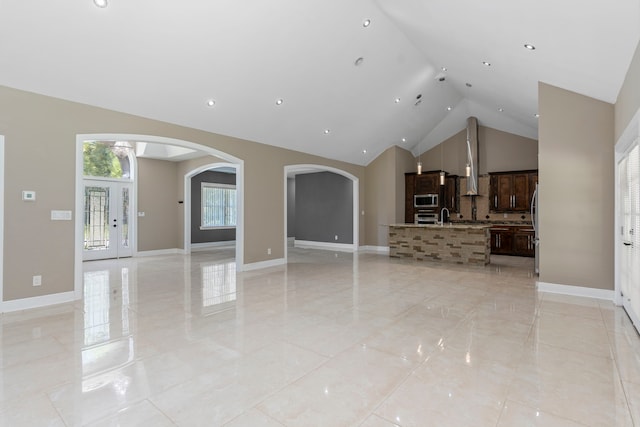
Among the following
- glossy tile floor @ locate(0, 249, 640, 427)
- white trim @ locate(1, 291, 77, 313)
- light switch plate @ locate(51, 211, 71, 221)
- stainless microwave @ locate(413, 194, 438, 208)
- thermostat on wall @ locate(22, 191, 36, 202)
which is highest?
stainless microwave @ locate(413, 194, 438, 208)

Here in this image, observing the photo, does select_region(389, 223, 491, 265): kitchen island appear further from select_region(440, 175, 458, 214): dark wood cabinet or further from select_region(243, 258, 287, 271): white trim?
select_region(243, 258, 287, 271): white trim

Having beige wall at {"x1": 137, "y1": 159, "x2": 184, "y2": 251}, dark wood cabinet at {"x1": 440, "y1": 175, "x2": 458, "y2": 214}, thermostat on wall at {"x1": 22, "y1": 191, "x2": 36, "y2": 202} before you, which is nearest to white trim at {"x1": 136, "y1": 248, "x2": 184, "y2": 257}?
beige wall at {"x1": 137, "y1": 159, "x2": 184, "y2": 251}

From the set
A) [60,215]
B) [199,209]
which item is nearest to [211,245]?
[199,209]

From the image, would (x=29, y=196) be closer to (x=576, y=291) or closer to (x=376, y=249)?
(x=576, y=291)

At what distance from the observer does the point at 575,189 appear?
→ 15.4ft

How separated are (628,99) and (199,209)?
1034 cm

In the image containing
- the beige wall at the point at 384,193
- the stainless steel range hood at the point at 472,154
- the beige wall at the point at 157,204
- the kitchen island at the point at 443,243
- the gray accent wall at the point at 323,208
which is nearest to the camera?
the kitchen island at the point at 443,243

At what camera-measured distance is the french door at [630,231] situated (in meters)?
3.33

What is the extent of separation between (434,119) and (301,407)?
9.06 metres

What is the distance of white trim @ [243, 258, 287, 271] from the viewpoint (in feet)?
22.2

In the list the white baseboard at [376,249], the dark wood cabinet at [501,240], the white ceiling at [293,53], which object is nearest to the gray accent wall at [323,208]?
the white baseboard at [376,249]

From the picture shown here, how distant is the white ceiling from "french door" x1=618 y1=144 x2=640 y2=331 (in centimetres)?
101

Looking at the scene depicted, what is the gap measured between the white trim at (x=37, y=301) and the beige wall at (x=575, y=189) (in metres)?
6.87

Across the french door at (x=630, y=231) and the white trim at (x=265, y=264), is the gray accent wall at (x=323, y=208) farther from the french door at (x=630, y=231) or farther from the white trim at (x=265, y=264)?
the french door at (x=630, y=231)
